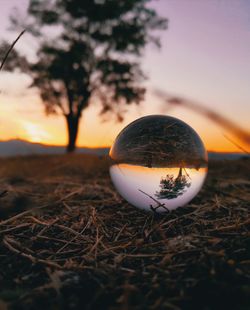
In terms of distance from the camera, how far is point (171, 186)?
2.49 meters

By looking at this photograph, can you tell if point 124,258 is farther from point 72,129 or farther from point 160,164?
point 72,129

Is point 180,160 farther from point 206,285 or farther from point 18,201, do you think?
point 18,201

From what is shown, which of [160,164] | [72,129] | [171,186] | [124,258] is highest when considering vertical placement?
[72,129]

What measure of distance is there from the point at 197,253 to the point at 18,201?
2.17m

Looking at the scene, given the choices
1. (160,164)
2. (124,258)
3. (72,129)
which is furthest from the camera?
(72,129)

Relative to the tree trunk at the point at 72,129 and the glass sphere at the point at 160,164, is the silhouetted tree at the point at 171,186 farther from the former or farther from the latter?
the tree trunk at the point at 72,129

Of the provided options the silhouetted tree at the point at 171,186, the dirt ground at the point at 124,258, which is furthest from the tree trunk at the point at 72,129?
the silhouetted tree at the point at 171,186

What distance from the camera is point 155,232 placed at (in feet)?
7.45

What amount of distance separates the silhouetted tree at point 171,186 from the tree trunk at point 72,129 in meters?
15.6

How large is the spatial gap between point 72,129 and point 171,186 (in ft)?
52.0

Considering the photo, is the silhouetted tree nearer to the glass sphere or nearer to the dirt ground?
the glass sphere

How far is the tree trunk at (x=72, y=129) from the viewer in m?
17.8

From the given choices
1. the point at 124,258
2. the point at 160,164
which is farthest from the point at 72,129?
the point at 124,258

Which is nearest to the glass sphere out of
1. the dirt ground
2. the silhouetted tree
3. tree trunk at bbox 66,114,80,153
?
the silhouetted tree
